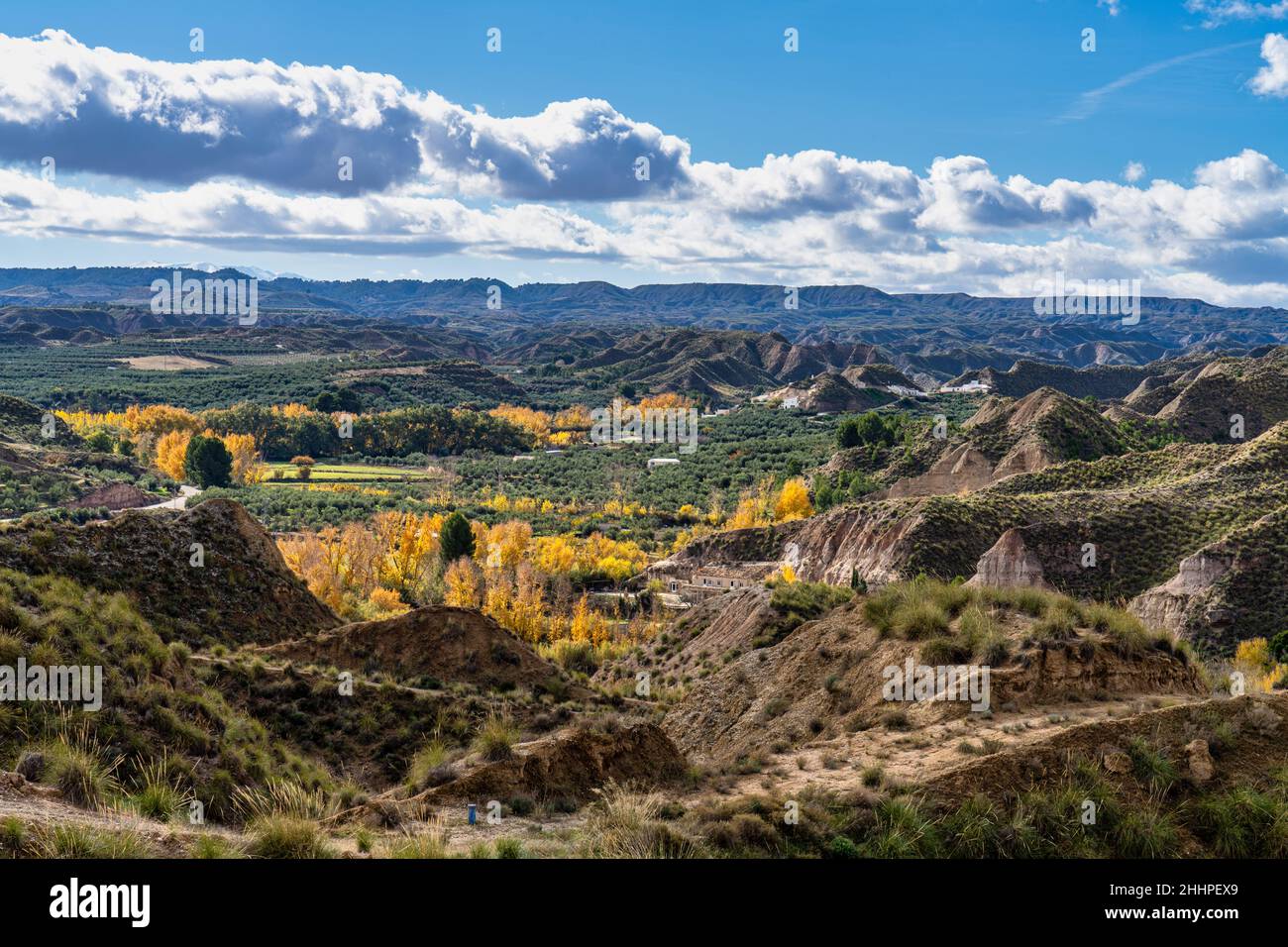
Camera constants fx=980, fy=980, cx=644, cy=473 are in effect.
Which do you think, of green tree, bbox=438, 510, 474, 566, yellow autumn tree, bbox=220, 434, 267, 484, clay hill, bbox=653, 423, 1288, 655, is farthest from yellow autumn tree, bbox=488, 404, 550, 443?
clay hill, bbox=653, 423, 1288, 655

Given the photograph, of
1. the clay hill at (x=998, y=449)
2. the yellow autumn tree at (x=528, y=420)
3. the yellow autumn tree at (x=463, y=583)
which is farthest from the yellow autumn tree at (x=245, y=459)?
the clay hill at (x=998, y=449)

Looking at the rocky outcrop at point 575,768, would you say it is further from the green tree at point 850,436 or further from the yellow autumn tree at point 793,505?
the green tree at point 850,436

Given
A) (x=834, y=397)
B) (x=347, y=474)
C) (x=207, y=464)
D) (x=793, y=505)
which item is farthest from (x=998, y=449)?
(x=834, y=397)

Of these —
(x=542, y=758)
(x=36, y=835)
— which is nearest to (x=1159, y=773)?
(x=542, y=758)

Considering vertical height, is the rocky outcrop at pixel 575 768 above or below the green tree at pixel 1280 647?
above

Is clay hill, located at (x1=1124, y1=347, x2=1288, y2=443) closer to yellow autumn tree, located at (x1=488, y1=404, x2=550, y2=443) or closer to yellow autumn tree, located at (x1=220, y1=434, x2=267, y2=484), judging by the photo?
yellow autumn tree, located at (x1=488, y1=404, x2=550, y2=443)

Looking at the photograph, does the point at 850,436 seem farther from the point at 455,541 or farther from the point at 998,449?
the point at 455,541

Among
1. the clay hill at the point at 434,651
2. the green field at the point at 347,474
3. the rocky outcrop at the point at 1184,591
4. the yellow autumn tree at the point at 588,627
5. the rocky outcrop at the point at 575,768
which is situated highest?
the rocky outcrop at the point at 575,768
